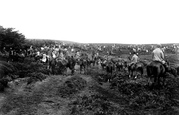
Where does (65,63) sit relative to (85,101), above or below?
above

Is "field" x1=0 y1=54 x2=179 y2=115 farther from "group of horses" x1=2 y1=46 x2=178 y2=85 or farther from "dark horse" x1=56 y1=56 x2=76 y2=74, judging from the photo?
"dark horse" x1=56 y1=56 x2=76 y2=74

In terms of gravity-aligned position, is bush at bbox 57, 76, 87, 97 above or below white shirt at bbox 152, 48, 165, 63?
below

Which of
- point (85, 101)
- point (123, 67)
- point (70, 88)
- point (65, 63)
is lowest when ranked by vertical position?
point (123, 67)

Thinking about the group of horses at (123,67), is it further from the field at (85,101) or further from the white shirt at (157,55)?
the field at (85,101)

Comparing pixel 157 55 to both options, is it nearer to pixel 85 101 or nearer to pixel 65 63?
pixel 85 101

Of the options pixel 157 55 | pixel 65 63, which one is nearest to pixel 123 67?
pixel 65 63

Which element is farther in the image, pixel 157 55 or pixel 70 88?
pixel 70 88

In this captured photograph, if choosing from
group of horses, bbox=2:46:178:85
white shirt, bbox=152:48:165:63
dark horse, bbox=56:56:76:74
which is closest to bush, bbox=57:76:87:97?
group of horses, bbox=2:46:178:85

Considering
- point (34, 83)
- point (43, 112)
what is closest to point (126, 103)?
point (43, 112)

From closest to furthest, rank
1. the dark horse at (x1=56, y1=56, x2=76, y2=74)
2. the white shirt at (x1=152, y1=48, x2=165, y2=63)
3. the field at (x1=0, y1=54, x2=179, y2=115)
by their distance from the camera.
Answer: the field at (x1=0, y1=54, x2=179, y2=115), the white shirt at (x1=152, y1=48, x2=165, y2=63), the dark horse at (x1=56, y1=56, x2=76, y2=74)

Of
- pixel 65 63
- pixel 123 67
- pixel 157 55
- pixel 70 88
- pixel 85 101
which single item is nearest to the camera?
pixel 85 101

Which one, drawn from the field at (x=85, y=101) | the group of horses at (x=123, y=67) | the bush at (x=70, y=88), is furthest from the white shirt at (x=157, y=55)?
the bush at (x=70, y=88)

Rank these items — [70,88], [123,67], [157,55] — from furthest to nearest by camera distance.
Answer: [123,67]
[70,88]
[157,55]

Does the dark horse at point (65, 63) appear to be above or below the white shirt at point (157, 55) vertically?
below
